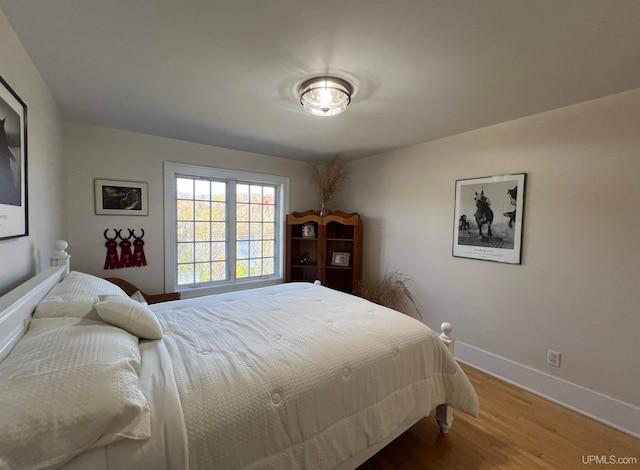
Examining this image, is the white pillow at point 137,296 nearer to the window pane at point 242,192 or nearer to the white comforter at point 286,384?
the white comforter at point 286,384

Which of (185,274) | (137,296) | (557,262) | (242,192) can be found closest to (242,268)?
(185,274)

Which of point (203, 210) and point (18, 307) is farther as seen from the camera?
point (203, 210)

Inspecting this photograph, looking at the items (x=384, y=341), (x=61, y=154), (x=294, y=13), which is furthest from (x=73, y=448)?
(x=61, y=154)

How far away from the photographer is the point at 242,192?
3613 mm

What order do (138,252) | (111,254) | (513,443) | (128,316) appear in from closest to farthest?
(128,316) < (513,443) < (111,254) < (138,252)

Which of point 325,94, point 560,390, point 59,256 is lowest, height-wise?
point 560,390

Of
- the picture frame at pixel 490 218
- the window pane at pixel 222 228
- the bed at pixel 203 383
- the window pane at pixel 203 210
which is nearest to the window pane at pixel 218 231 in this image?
→ the window pane at pixel 222 228

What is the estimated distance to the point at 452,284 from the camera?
287 cm

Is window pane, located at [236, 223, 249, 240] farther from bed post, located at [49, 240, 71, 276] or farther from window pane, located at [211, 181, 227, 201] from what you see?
bed post, located at [49, 240, 71, 276]

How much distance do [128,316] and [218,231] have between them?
7.46 ft

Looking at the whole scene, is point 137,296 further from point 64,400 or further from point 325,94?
point 325,94

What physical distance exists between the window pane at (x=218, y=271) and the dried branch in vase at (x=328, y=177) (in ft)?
4.93

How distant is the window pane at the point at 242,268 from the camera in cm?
362

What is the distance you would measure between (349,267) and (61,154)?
3.20 m
